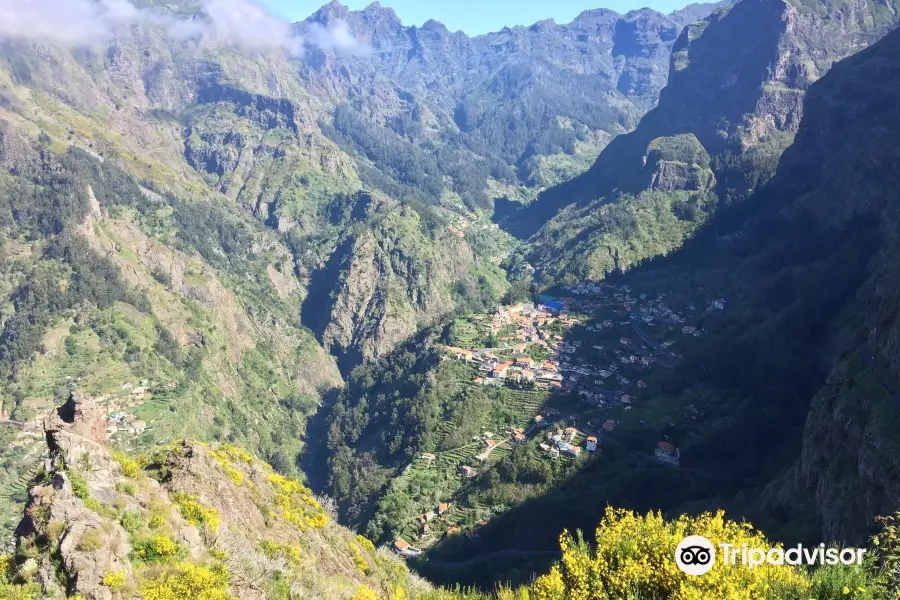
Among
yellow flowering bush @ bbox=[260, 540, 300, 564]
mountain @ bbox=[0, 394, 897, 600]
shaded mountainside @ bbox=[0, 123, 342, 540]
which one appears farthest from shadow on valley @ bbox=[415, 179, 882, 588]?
shaded mountainside @ bbox=[0, 123, 342, 540]

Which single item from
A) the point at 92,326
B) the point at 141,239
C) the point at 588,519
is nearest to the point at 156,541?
the point at 588,519

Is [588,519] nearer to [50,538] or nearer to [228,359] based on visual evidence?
[50,538]

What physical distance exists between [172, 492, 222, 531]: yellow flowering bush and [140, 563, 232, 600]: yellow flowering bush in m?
3.80

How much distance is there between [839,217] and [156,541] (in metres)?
149

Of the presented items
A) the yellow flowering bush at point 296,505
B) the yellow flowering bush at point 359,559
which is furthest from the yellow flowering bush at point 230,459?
the yellow flowering bush at point 359,559

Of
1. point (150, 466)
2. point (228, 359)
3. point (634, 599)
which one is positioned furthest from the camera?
point (228, 359)

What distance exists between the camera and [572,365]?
420ft

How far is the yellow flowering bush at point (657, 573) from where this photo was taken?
16906 millimetres

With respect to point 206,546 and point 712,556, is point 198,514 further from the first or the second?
point 712,556

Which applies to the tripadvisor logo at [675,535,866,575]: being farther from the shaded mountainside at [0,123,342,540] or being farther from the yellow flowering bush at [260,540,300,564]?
the shaded mountainside at [0,123,342,540]

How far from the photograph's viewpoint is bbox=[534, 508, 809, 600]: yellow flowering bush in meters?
16.9

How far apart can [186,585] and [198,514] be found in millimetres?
6253

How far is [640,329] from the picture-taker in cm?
13900

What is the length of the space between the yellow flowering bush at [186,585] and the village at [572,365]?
218 ft
